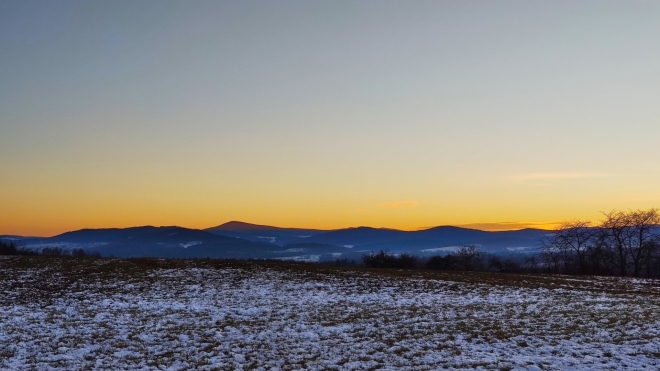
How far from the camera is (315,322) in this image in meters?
20.1

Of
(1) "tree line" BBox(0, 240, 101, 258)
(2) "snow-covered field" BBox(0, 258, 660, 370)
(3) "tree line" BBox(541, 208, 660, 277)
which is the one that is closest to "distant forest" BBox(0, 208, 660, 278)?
(3) "tree line" BBox(541, 208, 660, 277)

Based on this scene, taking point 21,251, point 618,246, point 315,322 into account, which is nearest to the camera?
point 315,322

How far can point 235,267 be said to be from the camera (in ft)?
143

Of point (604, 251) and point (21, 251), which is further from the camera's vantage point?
point (21, 251)

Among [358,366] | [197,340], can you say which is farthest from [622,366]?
[197,340]

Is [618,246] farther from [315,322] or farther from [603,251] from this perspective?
[315,322]

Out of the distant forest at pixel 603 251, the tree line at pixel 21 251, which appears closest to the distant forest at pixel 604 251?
the distant forest at pixel 603 251

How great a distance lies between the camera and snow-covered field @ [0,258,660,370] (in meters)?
13.3

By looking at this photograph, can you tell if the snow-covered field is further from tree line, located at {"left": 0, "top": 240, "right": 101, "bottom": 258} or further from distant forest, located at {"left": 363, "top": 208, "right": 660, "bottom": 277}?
tree line, located at {"left": 0, "top": 240, "right": 101, "bottom": 258}

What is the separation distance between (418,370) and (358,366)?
1.69 m

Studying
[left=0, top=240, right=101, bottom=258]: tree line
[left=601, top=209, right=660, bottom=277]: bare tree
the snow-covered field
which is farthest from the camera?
[left=0, top=240, right=101, bottom=258]: tree line

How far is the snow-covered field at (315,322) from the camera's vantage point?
1329cm

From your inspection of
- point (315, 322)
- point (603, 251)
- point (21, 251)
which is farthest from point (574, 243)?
point (21, 251)

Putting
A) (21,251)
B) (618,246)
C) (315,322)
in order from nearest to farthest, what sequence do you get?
(315,322)
(618,246)
(21,251)
